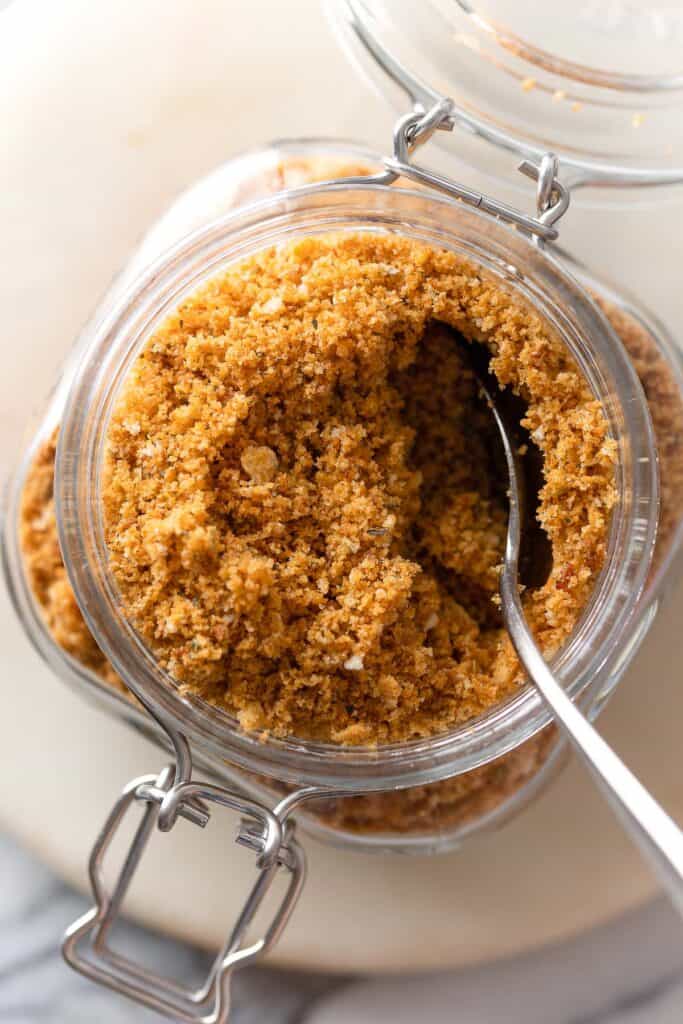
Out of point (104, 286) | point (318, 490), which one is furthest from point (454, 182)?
point (104, 286)

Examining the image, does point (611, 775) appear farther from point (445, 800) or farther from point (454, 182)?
point (454, 182)

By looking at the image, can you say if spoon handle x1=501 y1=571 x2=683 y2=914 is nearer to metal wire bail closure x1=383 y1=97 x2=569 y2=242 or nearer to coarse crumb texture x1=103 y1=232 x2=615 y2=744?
coarse crumb texture x1=103 y1=232 x2=615 y2=744

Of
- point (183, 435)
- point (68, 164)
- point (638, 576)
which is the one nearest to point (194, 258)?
point (183, 435)

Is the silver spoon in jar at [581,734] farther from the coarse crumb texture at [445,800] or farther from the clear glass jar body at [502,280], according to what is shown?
the coarse crumb texture at [445,800]

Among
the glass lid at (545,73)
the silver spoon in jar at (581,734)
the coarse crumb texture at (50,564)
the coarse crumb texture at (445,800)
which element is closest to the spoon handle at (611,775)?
the silver spoon in jar at (581,734)

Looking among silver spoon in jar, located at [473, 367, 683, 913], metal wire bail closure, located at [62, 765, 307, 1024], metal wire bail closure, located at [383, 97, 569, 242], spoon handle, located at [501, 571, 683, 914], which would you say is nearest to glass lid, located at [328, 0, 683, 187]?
metal wire bail closure, located at [383, 97, 569, 242]

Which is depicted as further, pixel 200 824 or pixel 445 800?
pixel 445 800
